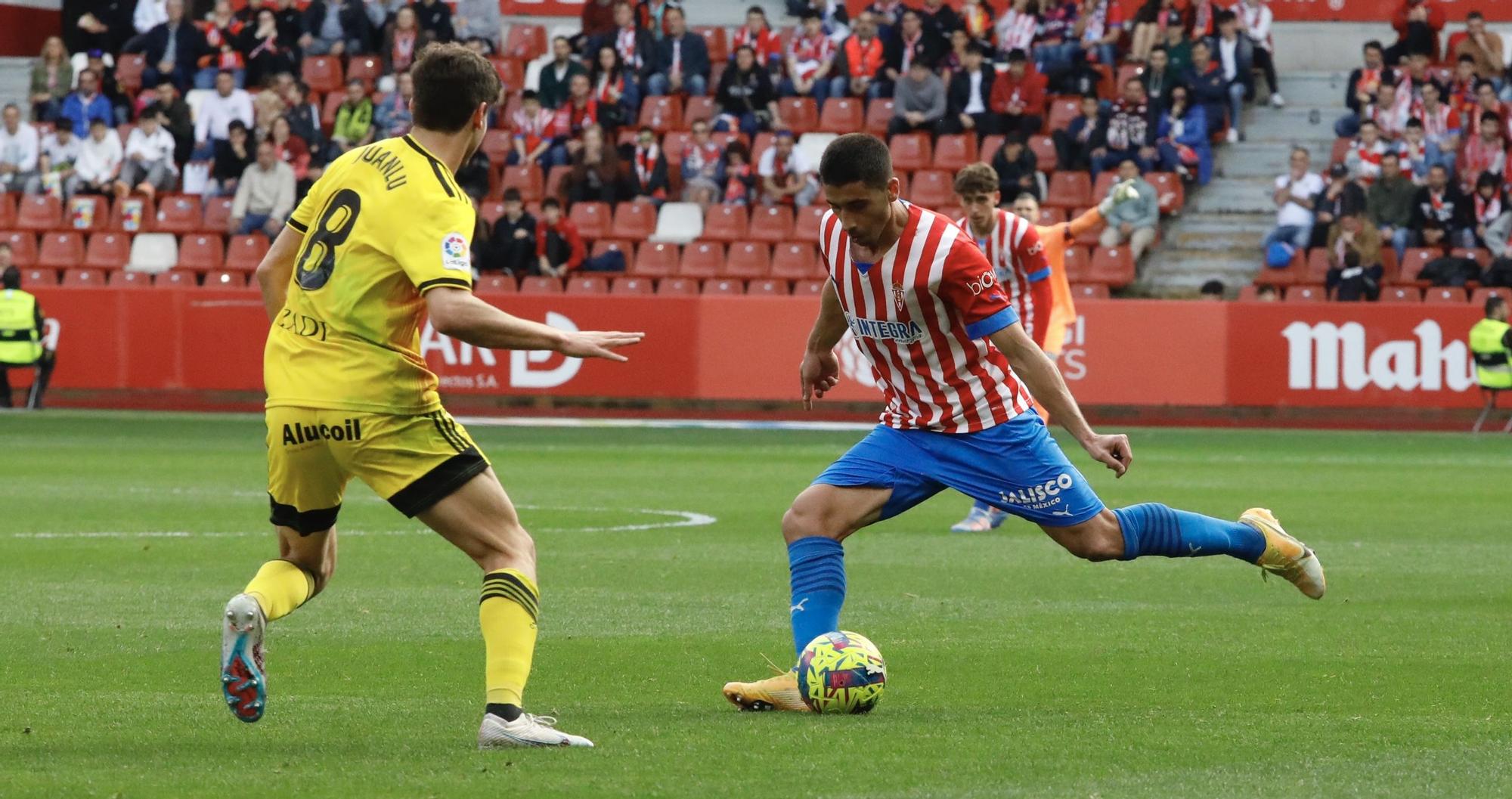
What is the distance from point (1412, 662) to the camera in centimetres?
729

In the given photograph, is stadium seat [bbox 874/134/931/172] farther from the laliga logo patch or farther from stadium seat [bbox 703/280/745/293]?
the laliga logo patch

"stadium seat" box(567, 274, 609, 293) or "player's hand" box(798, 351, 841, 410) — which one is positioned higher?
"player's hand" box(798, 351, 841, 410)

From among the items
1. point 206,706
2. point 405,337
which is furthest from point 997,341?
point 206,706

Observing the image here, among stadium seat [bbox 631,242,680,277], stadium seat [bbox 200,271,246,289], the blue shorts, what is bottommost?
stadium seat [bbox 200,271,246,289]

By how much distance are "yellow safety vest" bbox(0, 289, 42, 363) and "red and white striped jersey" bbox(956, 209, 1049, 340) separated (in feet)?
49.5

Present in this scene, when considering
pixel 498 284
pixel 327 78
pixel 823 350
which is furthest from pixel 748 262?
pixel 823 350

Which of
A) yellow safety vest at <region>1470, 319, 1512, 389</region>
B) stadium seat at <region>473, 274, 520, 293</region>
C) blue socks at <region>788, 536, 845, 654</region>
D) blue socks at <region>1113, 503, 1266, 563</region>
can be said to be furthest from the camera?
stadium seat at <region>473, 274, 520, 293</region>

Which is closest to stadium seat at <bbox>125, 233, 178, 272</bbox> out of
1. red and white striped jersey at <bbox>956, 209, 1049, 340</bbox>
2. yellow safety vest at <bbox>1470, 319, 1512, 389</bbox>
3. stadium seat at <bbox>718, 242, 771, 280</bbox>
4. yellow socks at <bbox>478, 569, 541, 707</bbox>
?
stadium seat at <bbox>718, 242, 771, 280</bbox>

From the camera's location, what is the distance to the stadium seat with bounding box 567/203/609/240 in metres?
26.4

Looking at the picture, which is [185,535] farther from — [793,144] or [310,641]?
[793,144]

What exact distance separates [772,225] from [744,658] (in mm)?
18770

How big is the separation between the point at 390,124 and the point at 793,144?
5402 millimetres

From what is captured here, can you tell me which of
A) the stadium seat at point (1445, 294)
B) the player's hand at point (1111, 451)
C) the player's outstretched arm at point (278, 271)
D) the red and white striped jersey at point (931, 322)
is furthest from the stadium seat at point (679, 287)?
the player's outstretched arm at point (278, 271)

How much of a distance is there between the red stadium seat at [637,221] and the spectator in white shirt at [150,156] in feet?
21.5
